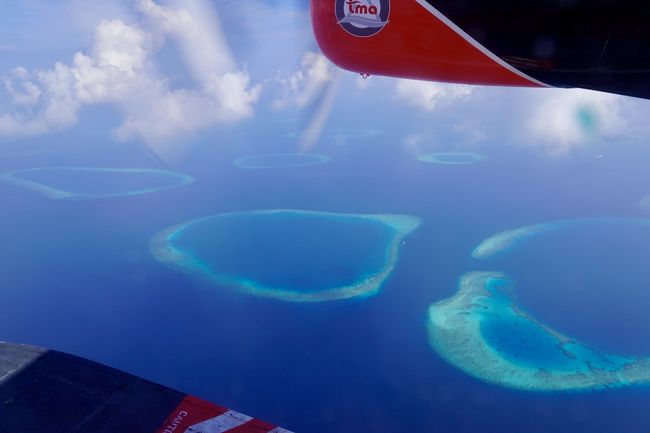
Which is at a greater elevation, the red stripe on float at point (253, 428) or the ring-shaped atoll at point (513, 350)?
the red stripe on float at point (253, 428)

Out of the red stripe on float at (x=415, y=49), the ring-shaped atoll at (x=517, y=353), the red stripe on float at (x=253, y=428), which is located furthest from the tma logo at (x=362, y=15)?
the ring-shaped atoll at (x=517, y=353)

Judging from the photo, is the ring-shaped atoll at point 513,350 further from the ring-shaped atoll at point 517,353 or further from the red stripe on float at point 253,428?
the red stripe on float at point 253,428

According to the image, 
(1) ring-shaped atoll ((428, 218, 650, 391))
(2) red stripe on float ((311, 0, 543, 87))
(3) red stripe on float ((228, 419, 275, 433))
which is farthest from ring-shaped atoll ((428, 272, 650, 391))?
(2) red stripe on float ((311, 0, 543, 87))

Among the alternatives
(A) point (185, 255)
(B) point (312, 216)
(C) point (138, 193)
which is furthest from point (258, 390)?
(C) point (138, 193)

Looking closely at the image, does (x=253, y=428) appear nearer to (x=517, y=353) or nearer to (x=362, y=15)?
(x=362, y=15)

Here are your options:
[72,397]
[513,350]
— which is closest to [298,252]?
[513,350]

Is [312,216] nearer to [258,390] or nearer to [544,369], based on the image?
[258,390]
